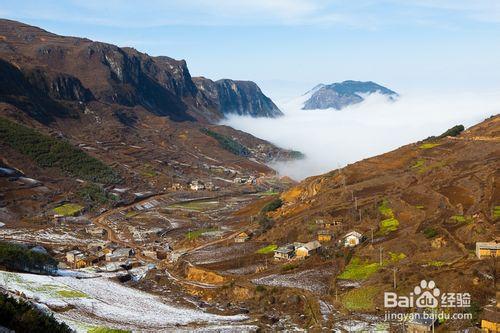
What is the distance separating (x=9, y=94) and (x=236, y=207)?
91710mm

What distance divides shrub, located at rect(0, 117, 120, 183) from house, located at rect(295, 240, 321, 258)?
8581 cm

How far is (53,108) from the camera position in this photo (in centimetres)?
18675

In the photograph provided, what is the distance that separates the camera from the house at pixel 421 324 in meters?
34.9

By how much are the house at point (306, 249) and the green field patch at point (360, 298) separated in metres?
14.6

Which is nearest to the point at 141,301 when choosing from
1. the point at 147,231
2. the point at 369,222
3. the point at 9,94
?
the point at 369,222

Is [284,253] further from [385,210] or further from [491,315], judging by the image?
[491,315]

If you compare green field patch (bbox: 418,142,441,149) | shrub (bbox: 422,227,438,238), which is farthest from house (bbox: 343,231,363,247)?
green field patch (bbox: 418,142,441,149)

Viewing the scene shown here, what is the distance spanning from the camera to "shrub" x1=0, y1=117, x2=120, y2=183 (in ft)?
445

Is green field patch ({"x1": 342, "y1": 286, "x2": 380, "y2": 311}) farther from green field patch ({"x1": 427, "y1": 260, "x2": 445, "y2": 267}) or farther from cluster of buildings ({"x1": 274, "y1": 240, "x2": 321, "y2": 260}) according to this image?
cluster of buildings ({"x1": 274, "y1": 240, "x2": 321, "y2": 260})

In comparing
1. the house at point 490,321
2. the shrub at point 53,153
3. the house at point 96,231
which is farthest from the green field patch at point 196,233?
the house at point 490,321

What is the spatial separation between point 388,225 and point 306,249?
394 inches

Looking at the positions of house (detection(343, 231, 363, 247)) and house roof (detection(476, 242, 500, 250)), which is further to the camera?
house (detection(343, 231, 363, 247))

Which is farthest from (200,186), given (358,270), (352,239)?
(358,270)

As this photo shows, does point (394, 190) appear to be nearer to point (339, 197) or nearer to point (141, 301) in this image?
point (339, 197)
